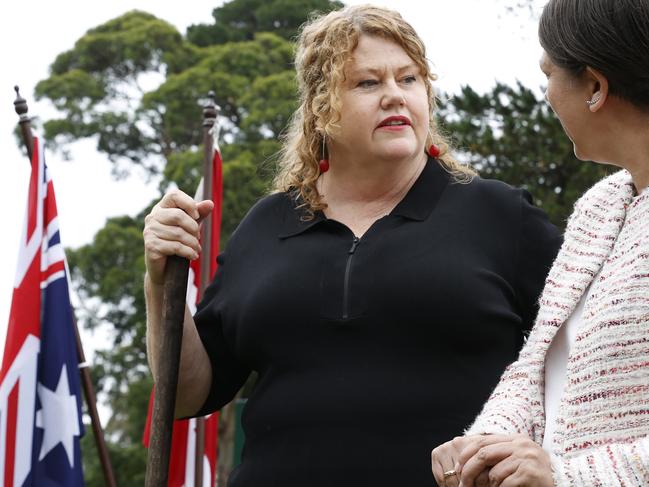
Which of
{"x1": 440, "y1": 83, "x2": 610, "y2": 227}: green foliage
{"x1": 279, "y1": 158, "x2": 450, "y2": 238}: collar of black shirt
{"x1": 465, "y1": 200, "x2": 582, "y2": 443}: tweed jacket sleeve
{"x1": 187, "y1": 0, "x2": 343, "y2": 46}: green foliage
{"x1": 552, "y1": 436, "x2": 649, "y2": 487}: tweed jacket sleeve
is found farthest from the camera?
{"x1": 187, "y1": 0, "x2": 343, "y2": 46}: green foliage

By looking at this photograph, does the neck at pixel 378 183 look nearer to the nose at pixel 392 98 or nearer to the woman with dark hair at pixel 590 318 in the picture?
the nose at pixel 392 98

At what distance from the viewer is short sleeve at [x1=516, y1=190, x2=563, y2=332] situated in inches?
132

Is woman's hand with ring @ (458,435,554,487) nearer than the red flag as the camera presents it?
Yes

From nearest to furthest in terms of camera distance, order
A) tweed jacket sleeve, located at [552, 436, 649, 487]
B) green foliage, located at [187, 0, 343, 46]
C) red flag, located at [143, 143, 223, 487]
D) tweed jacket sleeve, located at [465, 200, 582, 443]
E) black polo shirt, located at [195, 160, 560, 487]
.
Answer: tweed jacket sleeve, located at [552, 436, 649, 487], tweed jacket sleeve, located at [465, 200, 582, 443], black polo shirt, located at [195, 160, 560, 487], red flag, located at [143, 143, 223, 487], green foliage, located at [187, 0, 343, 46]

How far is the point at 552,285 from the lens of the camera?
2.66 metres

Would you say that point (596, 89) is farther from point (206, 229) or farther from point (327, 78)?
point (206, 229)

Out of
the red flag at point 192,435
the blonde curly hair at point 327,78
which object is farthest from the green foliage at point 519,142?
the blonde curly hair at point 327,78

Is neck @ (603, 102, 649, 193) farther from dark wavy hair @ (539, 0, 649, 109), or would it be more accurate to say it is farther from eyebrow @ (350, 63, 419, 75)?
eyebrow @ (350, 63, 419, 75)

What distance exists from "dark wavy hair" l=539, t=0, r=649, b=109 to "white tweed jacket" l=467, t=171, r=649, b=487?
23 centimetres

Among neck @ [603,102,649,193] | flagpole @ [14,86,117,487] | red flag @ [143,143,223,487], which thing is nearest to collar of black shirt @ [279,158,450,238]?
neck @ [603,102,649,193]

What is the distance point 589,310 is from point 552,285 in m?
0.23

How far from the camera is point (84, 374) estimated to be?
6129 millimetres

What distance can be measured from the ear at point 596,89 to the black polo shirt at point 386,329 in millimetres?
894

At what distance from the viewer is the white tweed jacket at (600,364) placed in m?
2.31
